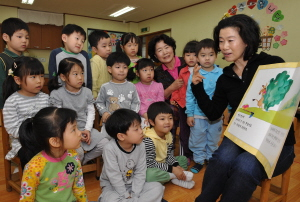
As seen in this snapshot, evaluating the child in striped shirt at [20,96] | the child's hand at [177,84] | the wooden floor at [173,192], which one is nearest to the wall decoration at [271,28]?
the child's hand at [177,84]

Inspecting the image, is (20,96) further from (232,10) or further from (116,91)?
(232,10)

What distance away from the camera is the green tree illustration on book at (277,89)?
0.87 metres

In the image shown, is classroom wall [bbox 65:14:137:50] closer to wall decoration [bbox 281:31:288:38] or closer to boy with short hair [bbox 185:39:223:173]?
wall decoration [bbox 281:31:288:38]

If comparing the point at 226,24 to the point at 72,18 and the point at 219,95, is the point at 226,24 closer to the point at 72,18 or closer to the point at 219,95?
the point at 219,95

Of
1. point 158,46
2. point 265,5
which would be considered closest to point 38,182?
point 158,46

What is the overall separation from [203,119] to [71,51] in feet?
4.50

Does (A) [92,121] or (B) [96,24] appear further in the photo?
(B) [96,24]

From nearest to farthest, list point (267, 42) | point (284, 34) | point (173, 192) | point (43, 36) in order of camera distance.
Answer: point (173, 192), point (284, 34), point (267, 42), point (43, 36)

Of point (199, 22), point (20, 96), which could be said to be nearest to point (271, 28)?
point (199, 22)

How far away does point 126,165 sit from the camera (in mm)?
1391

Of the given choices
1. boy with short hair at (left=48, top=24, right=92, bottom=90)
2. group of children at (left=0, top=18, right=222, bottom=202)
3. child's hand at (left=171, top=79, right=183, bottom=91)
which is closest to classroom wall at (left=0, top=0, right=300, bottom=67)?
group of children at (left=0, top=18, right=222, bottom=202)

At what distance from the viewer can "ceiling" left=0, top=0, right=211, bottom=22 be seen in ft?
18.6

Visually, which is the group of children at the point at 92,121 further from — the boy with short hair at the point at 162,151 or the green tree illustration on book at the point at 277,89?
the green tree illustration on book at the point at 277,89

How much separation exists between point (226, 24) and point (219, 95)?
1.46ft
